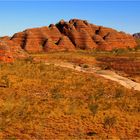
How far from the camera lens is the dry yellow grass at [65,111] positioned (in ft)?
49.7

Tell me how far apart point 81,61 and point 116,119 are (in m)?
36.3

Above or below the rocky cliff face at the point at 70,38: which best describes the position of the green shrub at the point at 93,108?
below

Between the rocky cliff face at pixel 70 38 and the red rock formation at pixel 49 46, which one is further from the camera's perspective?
the rocky cliff face at pixel 70 38

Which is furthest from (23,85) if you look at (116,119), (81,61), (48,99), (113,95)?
(81,61)

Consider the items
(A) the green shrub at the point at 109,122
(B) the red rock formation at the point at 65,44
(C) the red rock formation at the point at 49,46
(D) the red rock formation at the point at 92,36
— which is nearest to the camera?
(A) the green shrub at the point at 109,122

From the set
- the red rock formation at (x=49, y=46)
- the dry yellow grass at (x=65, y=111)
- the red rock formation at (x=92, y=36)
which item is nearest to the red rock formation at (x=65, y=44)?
the red rock formation at (x=49, y=46)

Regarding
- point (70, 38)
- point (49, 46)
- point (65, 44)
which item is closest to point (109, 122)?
point (49, 46)

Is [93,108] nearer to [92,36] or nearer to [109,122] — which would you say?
[109,122]

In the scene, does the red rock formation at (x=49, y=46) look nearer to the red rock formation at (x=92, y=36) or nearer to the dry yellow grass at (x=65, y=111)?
the red rock formation at (x=92, y=36)

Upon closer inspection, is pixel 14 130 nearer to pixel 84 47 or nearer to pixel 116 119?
pixel 116 119

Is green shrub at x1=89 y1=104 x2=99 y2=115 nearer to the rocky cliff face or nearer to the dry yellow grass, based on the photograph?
the dry yellow grass

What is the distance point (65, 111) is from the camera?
18031 millimetres

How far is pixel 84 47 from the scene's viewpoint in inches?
3172

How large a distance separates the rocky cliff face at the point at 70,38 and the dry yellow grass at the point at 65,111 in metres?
47.0
